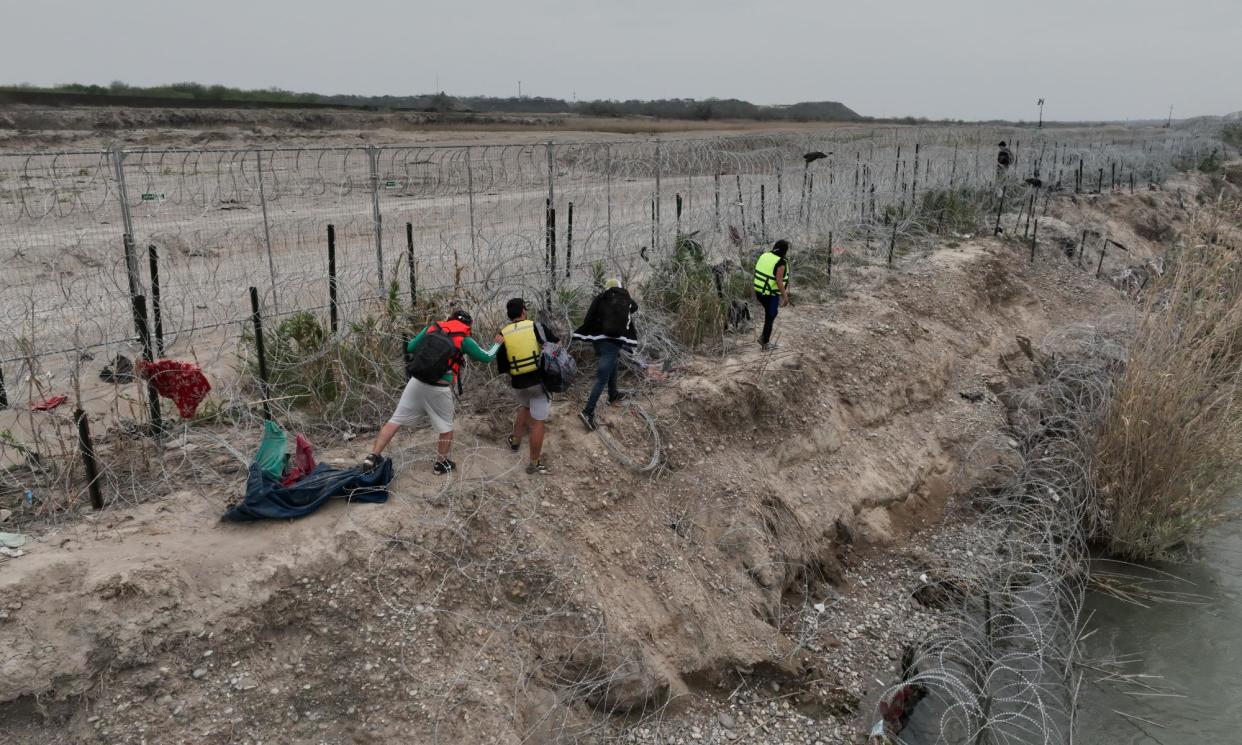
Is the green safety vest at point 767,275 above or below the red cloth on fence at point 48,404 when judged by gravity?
above

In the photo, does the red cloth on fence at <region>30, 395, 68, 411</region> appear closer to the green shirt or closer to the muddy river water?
the green shirt

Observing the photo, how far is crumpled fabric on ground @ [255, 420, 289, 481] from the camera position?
563 cm

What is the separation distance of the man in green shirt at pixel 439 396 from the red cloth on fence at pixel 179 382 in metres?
1.48

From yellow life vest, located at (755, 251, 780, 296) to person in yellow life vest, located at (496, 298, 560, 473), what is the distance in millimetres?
3177

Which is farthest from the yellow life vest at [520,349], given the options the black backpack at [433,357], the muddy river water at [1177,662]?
the muddy river water at [1177,662]

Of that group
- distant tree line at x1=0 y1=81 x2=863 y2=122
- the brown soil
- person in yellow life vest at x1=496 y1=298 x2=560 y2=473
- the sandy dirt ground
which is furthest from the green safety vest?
distant tree line at x1=0 y1=81 x2=863 y2=122

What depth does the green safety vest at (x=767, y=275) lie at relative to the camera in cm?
881

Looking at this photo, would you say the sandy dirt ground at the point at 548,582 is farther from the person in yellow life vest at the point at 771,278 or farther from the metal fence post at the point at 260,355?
the person in yellow life vest at the point at 771,278

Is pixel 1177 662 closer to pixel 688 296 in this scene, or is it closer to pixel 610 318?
pixel 688 296

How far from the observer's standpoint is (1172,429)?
771 centimetres

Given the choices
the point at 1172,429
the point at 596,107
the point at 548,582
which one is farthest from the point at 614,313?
the point at 596,107

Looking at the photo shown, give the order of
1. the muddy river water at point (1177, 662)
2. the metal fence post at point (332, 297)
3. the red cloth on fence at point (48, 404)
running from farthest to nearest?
the metal fence post at point (332, 297)
the muddy river water at point (1177, 662)
the red cloth on fence at point (48, 404)

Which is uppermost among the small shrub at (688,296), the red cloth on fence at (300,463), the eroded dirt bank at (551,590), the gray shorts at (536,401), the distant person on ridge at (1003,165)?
the distant person on ridge at (1003,165)

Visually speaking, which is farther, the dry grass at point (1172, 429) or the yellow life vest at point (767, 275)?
the yellow life vest at point (767, 275)
